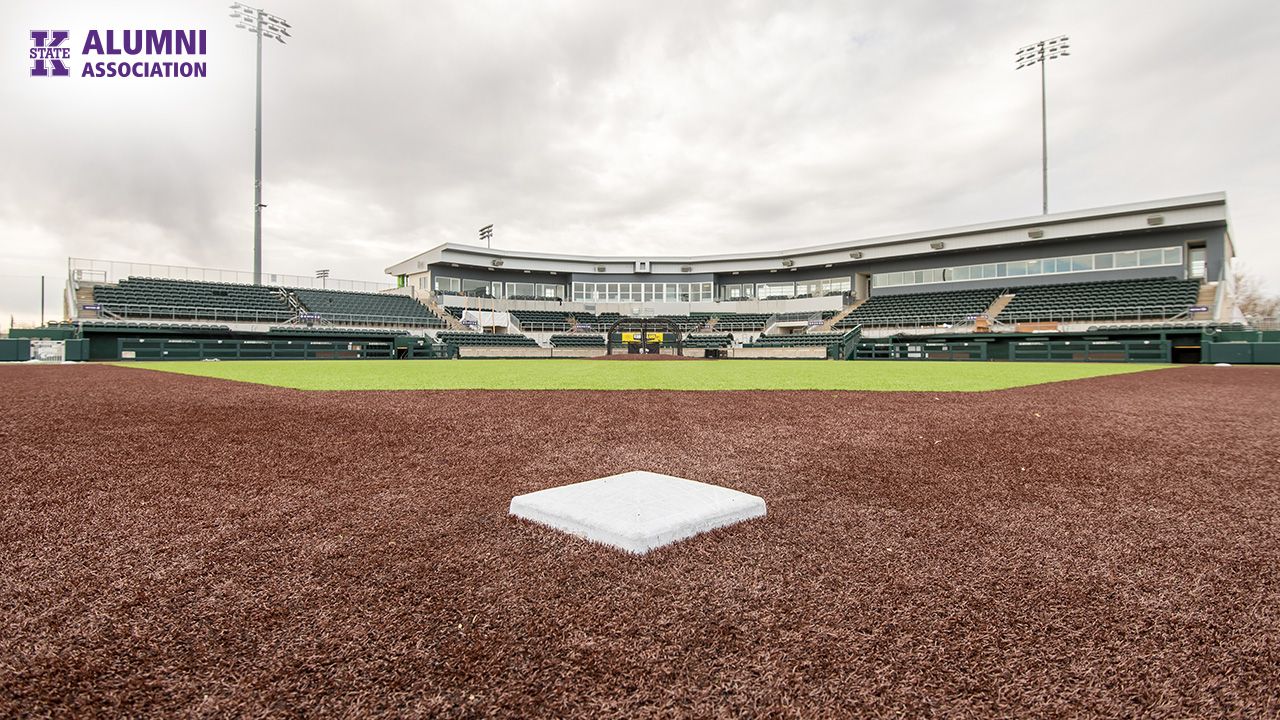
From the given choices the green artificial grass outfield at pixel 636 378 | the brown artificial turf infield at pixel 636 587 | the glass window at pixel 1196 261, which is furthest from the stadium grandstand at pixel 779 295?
the brown artificial turf infield at pixel 636 587

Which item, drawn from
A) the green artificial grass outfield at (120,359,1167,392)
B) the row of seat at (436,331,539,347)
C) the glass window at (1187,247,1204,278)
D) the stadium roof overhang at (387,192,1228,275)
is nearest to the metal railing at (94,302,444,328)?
the row of seat at (436,331,539,347)

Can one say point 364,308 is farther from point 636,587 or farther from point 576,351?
point 636,587

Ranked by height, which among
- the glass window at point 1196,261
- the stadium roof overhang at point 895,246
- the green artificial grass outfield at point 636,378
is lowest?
the green artificial grass outfield at point 636,378

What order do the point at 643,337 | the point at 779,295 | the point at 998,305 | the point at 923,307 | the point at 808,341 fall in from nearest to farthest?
the point at 808,341, the point at 998,305, the point at 643,337, the point at 923,307, the point at 779,295

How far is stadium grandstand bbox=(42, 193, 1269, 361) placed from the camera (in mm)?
30766

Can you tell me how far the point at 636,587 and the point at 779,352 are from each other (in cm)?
3542

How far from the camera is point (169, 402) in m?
7.28

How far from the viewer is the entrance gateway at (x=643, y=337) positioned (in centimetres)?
3866

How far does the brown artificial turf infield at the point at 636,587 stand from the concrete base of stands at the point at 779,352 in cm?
3007

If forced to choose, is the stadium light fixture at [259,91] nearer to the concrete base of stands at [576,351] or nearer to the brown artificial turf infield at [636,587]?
the concrete base of stands at [576,351]

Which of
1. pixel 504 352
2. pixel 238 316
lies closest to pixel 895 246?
pixel 504 352

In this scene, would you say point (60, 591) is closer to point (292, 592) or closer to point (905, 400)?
point (292, 592)

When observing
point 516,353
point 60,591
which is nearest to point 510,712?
point 60,591

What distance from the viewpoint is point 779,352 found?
119 ft
